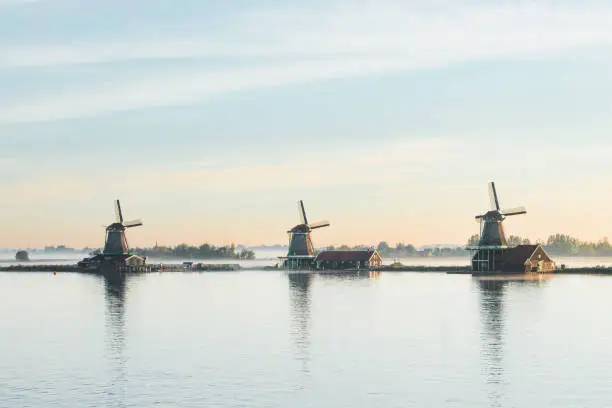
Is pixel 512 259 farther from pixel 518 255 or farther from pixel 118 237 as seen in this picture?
pixel 118 237

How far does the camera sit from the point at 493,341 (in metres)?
55.4

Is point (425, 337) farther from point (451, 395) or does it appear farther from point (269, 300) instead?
point (269, 300)

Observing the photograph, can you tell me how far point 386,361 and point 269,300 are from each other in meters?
46.1

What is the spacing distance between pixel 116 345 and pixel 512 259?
110m

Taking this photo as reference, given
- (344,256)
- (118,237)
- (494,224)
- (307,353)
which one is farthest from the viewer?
(344,256)

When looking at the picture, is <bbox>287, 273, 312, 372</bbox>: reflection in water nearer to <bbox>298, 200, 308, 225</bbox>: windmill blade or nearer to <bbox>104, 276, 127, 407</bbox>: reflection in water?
<bbox>104, 276, 127, 407</bbox>: reflection in water

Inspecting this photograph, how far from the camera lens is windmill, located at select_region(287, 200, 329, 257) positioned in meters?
179

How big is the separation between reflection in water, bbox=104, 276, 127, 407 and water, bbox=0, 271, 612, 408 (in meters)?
0.11

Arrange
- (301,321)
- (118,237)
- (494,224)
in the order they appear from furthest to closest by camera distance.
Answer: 1. (118,237)
2. (494,224)
3. (301,321)

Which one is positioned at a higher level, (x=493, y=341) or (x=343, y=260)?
(x=343, y=260)

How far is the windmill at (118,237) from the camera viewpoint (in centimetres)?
16975

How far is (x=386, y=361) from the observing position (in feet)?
156

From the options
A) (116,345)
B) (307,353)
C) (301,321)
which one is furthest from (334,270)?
(307,353)

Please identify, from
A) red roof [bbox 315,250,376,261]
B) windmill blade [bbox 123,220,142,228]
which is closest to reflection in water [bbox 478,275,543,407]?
red roof [bbox 315,250,376,261]
